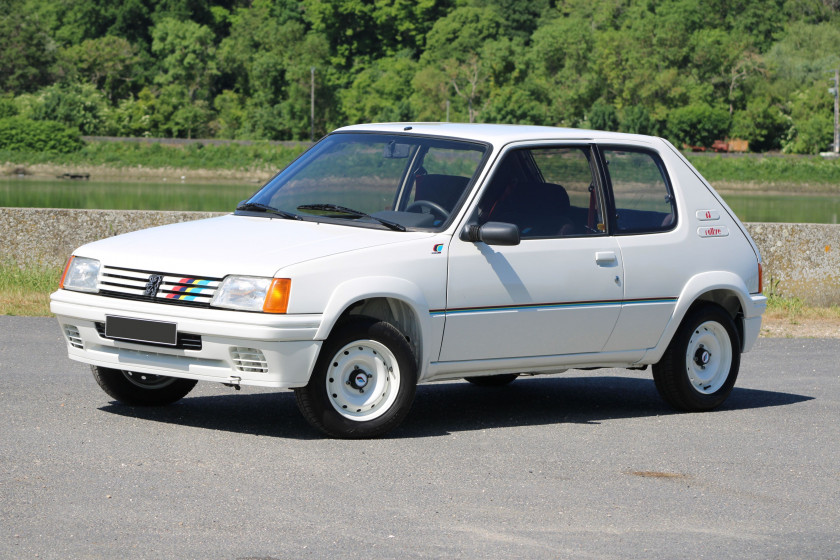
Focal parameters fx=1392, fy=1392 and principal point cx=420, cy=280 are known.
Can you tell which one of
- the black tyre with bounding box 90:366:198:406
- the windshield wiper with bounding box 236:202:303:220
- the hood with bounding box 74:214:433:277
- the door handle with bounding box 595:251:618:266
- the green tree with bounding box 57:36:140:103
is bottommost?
the black tyre with bounding box 90:366:198:406

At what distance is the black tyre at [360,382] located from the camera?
7.56 metres

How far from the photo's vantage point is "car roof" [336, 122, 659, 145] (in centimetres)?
852

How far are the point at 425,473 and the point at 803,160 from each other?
10153 cm

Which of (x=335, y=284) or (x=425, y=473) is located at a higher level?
(x=335, y=284)

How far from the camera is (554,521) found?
606 centimetres

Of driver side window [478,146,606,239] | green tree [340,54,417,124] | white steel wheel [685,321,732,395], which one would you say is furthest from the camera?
green tree [340,54,417,124]

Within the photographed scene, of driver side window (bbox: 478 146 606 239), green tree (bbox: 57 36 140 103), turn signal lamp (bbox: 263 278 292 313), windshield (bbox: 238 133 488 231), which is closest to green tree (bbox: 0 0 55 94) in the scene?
green tree (bbox: 57 36 140 103)

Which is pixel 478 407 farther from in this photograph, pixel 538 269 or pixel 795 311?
pixel 795 311

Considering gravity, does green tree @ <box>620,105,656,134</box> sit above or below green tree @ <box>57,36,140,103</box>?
below

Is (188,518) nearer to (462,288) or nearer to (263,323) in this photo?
(263,323)

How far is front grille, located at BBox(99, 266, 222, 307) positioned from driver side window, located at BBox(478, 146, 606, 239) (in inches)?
69.3

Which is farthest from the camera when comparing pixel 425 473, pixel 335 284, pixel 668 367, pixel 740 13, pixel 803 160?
pixel 740 13

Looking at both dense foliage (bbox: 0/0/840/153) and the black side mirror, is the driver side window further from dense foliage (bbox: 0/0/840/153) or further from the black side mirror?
dense foliage (bbox: 0/0/840/153)

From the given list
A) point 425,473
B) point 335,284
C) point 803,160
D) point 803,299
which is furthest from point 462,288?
point 803,160
